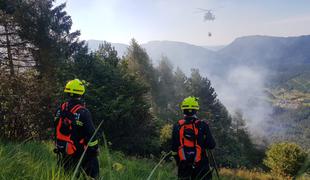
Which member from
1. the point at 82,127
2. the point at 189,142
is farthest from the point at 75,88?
the point at 189,142

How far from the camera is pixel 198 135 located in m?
6.33

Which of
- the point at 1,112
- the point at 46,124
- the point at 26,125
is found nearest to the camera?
the point at 1,112

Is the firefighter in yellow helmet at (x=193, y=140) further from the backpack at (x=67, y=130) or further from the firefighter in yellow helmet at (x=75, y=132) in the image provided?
the backpack at (x=67, y=130)

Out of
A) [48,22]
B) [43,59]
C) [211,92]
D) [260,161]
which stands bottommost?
[260,161]

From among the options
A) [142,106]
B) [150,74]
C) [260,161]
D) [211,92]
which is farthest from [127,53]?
[142,106]

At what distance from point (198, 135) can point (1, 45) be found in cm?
1611

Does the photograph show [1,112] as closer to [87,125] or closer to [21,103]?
[21,103]

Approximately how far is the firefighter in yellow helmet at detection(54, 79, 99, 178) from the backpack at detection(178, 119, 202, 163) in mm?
1770

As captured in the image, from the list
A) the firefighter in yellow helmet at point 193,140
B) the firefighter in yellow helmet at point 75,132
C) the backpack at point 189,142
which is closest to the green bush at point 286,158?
the firefighter in yellow helmet at point 193,140

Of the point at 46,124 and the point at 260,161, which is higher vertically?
the point at 46,124

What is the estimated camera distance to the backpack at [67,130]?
5.36 m

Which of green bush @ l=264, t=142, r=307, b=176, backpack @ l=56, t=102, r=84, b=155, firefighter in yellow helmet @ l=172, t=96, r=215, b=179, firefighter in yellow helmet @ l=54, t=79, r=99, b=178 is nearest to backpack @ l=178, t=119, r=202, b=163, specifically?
firefighter in yellow helmet @ l=172, t=96, r=215, b=179

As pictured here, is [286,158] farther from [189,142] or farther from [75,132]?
[75,132]

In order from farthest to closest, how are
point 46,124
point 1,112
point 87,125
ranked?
1. point 46,124
2. point 1,112
3. point 87,125
